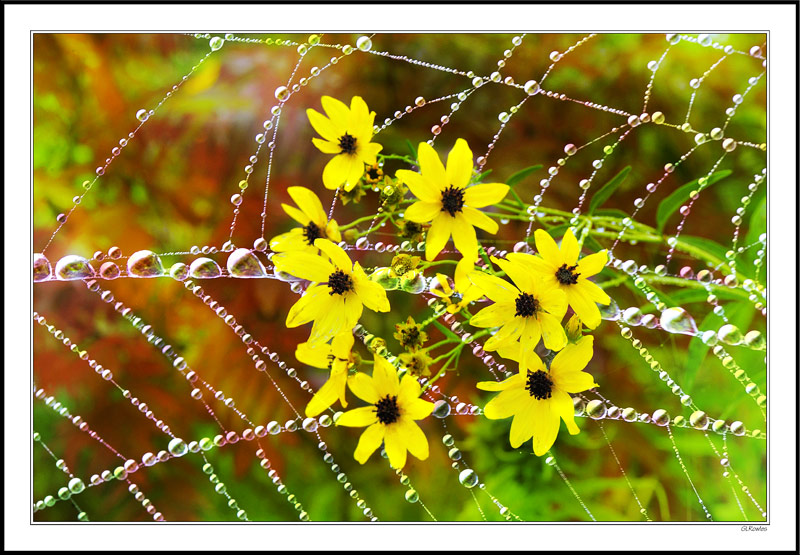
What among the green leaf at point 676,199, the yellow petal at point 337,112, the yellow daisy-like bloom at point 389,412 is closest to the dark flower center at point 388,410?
the yellow daisy-like bloom at point 389,412

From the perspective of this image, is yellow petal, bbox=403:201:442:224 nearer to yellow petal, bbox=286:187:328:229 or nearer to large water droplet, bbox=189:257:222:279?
yellow petal, bbox=286:187:328:229

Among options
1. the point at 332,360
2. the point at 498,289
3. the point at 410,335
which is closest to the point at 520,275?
the point at 498,289

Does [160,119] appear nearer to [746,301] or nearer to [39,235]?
[39,235]

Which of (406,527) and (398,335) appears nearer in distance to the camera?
(398,335)

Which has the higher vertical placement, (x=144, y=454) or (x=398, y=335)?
(x=144, y=454)

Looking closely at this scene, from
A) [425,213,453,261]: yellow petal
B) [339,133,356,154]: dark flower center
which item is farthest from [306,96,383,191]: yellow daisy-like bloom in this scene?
[425,213,453,261]: yellow petal
